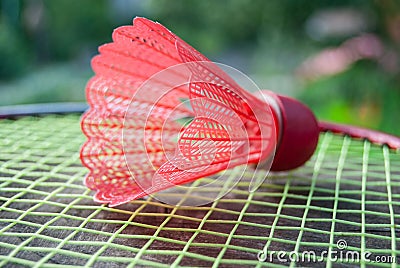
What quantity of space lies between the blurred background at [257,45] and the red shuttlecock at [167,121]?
1895mm

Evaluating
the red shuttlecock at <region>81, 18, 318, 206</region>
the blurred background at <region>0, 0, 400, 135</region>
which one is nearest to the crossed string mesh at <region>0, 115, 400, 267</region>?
the red shuttlecock at <region>81, 18, 318, 206</region>

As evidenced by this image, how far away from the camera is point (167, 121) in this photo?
1.09 m

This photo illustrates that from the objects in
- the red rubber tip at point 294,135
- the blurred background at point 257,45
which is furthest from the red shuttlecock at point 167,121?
the blurred background at point 257,45

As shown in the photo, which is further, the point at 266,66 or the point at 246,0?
the point at 266,66

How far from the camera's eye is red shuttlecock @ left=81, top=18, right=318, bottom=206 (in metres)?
0.87

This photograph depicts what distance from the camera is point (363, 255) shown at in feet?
2.40

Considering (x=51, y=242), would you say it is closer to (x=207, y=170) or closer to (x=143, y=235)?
(x=143, y=235)

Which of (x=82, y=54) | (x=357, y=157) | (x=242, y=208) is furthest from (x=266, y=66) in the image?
(x=242, y=208)

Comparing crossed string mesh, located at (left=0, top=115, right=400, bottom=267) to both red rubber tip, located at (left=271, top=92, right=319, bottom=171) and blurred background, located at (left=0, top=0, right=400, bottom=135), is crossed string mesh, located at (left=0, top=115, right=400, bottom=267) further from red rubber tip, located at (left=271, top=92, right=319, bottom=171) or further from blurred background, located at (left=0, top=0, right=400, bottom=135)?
blurred background, located at (left=0, top=0, right=400, bottom=135)

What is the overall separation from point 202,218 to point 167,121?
0.29 m

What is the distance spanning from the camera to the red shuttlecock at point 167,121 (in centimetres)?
87

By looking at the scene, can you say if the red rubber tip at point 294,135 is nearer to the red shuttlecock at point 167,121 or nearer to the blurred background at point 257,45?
the red shuttlecock at point 167,121

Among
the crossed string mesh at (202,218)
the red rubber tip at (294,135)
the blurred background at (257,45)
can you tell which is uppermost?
the blurred background at (257,45)

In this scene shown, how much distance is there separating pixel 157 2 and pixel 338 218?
185 inches
